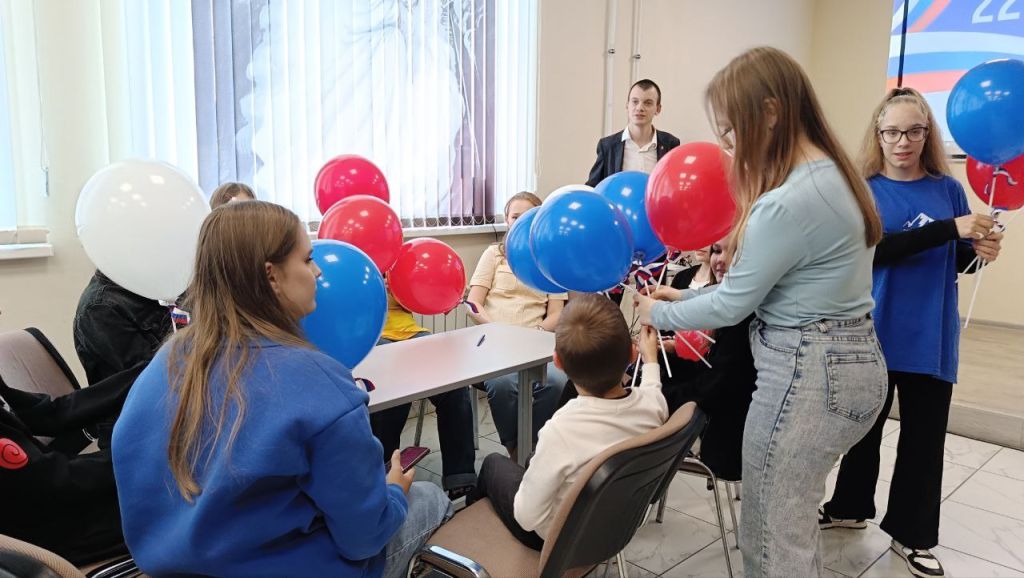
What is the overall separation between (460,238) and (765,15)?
12.5 feet

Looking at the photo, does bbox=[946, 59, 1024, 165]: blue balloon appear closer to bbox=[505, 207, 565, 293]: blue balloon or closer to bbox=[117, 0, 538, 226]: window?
bbox=[505, 207, 565, 293]: blue balloon

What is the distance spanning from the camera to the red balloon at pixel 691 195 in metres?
1.60

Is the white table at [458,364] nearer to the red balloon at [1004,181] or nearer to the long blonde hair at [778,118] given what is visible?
the long blonde hair at [778,118]

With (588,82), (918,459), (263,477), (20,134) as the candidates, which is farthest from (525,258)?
(588,82)

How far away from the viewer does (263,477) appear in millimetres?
926

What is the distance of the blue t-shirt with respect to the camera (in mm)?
1956

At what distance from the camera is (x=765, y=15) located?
224 inches

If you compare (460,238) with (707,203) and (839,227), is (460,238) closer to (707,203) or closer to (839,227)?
(707,203)

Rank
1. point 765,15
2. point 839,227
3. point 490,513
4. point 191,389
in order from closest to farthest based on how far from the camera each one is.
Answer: point 191,389, point 839,227, point 490,513, point 765,15

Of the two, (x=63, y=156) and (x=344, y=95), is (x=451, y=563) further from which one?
(x=344, y=95)

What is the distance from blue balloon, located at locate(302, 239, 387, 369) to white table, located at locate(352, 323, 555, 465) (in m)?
0.17

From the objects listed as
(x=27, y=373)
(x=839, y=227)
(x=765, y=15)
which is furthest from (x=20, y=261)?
(x=765, y=15)

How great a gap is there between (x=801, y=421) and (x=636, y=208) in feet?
2.50

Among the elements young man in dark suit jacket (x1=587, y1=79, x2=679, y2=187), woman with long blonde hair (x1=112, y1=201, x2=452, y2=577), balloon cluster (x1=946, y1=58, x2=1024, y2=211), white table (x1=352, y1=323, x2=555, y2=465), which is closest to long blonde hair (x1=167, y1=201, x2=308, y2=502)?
woman with long blonde hair (x1=112, y1=201, x2=452, y2=577)
